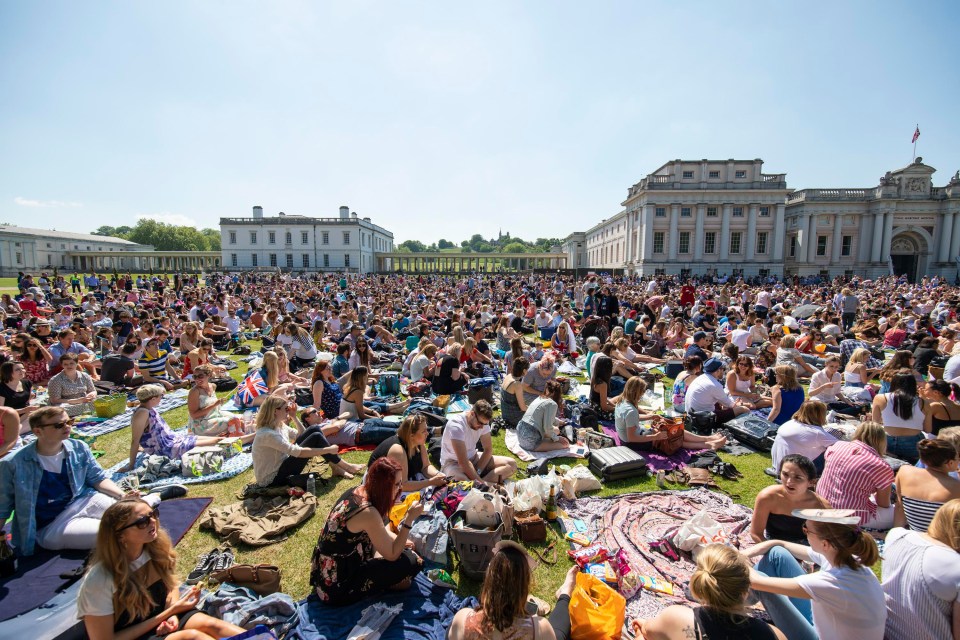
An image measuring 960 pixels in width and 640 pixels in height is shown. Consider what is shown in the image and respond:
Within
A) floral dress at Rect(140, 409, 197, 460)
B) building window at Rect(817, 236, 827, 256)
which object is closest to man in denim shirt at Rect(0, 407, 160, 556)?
floral dress at Rect(140, 409, 197, 460)

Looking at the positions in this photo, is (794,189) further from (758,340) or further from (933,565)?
(933,565)

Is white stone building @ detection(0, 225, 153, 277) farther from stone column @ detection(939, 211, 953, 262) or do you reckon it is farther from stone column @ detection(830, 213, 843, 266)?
stone column @ detection(939, 211, 953, 262)

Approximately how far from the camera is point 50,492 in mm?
3604

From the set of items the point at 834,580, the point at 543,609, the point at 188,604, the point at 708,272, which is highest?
the point at 708,272

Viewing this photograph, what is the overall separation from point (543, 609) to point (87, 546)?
12.0 ft

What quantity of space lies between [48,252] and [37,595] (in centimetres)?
8859

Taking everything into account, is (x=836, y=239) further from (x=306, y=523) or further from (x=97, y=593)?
(x=97, y=593)

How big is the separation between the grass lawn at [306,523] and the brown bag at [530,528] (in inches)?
9.1

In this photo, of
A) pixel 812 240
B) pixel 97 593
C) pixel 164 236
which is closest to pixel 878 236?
pixel 812 240

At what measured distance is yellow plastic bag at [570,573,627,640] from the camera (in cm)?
Result: 282

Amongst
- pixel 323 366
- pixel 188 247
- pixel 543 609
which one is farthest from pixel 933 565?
pixel 188 247

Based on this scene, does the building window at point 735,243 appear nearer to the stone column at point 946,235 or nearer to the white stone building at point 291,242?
the stone column at point 946,235

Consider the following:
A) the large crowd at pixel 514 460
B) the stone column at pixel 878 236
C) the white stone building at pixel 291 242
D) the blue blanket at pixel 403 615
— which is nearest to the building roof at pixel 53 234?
the white stone building at pixel 291 242

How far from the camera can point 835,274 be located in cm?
4369
